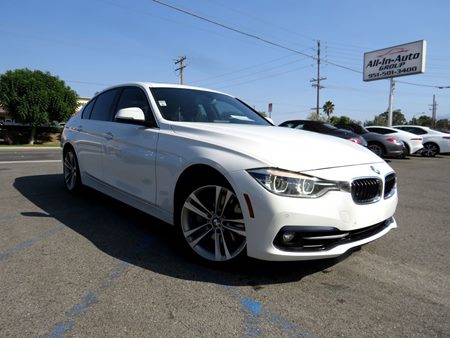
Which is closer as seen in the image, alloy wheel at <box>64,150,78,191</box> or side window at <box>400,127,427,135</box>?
alloy wheel at <box>64,150,78,191</box>

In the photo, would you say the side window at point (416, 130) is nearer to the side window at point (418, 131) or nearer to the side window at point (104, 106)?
the side window at point (418, 131)

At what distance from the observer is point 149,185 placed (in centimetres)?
380

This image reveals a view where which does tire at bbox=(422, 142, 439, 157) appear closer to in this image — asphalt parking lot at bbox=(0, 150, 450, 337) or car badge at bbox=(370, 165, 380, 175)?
asphalt parking lot at bbox=(0, 150, 450, 337)

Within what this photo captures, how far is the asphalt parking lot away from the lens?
2.35 metres

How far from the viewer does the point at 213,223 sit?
321cm

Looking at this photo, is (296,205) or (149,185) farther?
(149,185)

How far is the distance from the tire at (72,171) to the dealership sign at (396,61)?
2932 cm

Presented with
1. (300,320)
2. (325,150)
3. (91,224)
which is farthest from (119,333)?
(91,224)

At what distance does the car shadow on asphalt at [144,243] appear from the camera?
10.1ft

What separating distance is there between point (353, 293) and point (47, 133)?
139 ft

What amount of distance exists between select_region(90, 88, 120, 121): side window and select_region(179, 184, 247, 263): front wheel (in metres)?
2.18

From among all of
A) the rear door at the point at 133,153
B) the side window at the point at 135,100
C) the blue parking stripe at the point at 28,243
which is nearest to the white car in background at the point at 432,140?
the side window at the point at 135,100

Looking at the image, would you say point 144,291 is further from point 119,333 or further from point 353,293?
point 353,293

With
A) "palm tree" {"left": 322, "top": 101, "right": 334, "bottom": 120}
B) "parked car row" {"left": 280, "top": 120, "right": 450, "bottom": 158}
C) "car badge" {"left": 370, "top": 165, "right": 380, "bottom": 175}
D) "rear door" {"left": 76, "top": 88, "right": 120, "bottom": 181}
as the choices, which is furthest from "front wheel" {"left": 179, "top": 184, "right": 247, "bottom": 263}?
"palm tree" {"left": 322, "top": 101, "right": 334, "bottom": 120}
